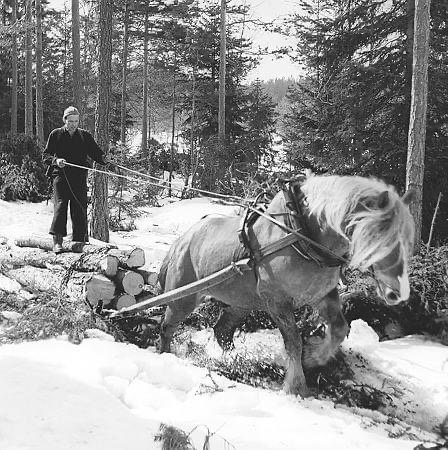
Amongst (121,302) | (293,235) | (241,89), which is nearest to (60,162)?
(121,302)

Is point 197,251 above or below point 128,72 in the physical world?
below

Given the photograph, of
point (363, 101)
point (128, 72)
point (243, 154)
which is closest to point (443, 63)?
point (363, 101)

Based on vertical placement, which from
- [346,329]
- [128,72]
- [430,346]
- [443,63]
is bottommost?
[430,346]

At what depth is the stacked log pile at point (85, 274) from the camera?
535cm

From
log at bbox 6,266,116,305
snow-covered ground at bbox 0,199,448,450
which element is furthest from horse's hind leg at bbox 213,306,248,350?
log at bbox 6,266,116,305

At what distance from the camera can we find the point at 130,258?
5625mm

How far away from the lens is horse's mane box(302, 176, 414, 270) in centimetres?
295

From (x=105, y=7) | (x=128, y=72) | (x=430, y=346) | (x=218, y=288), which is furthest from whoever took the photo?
(x=128, y=72)

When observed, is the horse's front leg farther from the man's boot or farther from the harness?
the man's boot

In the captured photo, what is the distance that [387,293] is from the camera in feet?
10.2

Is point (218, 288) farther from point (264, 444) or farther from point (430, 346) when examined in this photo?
point (430, 346)

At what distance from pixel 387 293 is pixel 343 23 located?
9.54 metres

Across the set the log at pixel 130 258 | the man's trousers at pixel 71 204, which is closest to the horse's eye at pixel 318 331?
the log at pixel 130 258

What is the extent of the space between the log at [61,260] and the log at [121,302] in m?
0.27
